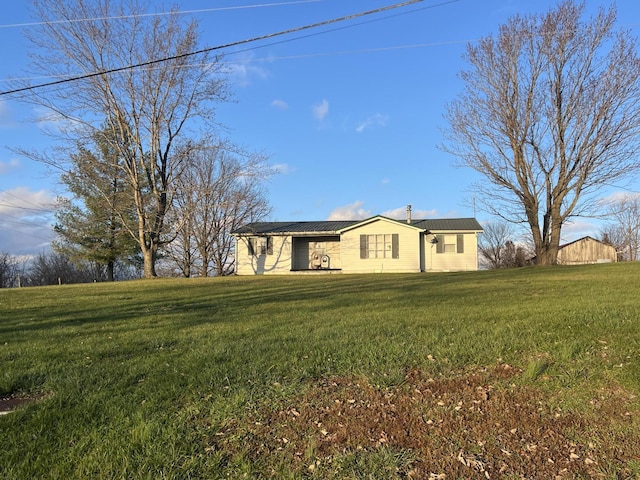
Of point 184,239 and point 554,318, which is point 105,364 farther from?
point 184,239

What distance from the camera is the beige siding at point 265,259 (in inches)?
1109

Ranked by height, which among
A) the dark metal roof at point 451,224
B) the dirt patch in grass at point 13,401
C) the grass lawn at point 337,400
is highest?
the dark metal roof at point 451,224

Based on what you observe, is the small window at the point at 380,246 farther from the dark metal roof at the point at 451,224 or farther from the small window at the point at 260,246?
the small window at the point at 260,246

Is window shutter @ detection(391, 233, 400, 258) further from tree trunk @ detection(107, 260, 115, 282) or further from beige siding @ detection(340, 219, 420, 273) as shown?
tree trunk @ detection(107, 260, 115, 282)

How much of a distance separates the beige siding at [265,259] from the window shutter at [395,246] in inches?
264

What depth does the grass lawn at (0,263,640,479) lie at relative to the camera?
2740 millimetres

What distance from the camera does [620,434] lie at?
289cm

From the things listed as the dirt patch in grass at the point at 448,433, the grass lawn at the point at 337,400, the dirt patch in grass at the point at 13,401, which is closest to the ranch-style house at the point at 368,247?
the grass lawn at the point at 337,400

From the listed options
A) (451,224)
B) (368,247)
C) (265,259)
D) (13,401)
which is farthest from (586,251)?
(13,401)

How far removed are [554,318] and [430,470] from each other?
435cm

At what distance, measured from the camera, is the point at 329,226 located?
28969 mm

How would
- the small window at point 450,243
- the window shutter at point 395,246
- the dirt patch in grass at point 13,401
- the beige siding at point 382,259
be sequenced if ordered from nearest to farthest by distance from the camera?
the dirt patch in grass at point 13,401 < the beige siding at point 382,259 < the window shutter at point 395,246 < the small window at point 450,243

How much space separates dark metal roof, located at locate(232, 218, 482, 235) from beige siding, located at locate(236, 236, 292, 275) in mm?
670

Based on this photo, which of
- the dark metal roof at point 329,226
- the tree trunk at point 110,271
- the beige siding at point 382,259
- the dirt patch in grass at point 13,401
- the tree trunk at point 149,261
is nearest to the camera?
the dirt patch in grass at point 13,401
